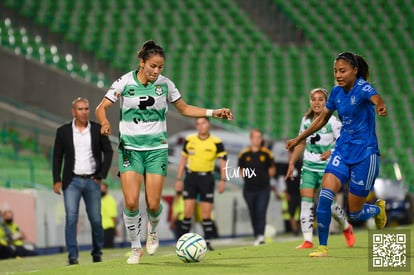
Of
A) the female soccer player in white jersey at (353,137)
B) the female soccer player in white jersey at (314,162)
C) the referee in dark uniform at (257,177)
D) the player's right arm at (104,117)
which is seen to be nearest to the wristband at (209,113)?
the player's right arm at (104,117)

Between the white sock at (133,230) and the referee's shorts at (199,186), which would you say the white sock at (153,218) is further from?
the referee's shorts at (199,186)

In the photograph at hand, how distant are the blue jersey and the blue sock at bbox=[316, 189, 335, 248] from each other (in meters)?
0.43

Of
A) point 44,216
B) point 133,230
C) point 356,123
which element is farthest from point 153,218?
point 44,216

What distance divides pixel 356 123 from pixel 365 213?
1223 millimetres

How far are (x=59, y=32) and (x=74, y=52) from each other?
93 centimetres

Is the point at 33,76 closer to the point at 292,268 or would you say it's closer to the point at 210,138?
the point at 210,138

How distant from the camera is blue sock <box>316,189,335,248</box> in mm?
11617

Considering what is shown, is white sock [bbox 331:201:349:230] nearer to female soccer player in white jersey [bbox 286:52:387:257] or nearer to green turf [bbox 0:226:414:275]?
green turf [bbox 0:226:414:275]

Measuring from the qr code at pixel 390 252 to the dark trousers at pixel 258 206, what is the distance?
5.57m

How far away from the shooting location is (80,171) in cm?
1469

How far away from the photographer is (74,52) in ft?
97.9

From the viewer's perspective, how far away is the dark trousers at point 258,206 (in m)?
19.4

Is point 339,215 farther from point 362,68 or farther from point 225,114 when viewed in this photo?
point 225,114

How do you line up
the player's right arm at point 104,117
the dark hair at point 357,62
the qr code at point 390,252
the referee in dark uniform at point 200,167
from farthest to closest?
1. the referee in dark uniform at point 200,167
2. the dark hair at point 357,62
3. the player's right arm at point 104,117
4. the qr code at point 390,252
